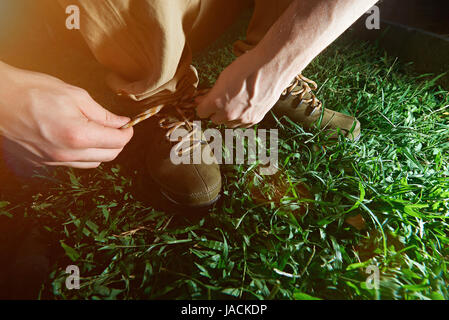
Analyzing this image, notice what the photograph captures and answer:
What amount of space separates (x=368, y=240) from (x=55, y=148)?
1094 mm

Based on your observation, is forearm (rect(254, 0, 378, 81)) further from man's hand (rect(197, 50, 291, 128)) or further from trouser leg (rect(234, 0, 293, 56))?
trouser leg (rect(234, 0, 293, 56))

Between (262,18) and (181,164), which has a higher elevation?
(262,18)

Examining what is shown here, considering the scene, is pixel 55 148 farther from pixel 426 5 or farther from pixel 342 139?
pixel 426 5

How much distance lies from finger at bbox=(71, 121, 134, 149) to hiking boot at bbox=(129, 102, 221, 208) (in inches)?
5.2

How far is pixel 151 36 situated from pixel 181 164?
0.47 m

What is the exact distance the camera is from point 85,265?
82 centimetres

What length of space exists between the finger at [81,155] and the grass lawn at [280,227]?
0.20 metres

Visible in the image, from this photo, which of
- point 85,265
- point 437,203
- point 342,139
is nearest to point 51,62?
point 85,265

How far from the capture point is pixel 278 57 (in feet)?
2.55

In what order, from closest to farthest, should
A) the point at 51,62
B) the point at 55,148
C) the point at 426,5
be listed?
the point at 55,148, the point at 51,62, the point at 426,5

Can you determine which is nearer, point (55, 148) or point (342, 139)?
point (55, 148)

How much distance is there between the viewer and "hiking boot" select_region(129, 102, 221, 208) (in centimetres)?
96

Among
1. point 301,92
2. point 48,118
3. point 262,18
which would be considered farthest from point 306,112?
point 48,118

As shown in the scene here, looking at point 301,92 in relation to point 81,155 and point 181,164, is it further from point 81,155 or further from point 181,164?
point 81,155
